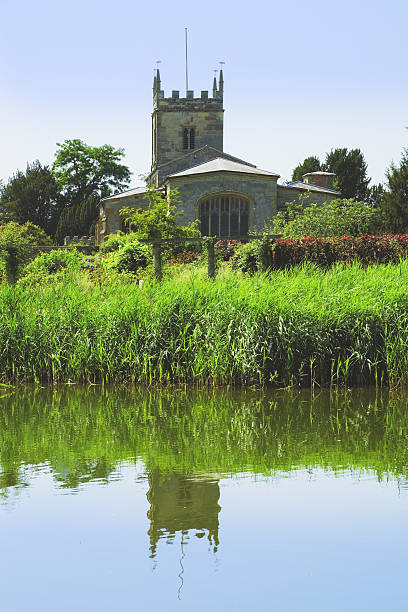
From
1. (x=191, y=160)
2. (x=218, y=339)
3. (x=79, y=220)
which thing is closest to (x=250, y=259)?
(x=218, y=339)

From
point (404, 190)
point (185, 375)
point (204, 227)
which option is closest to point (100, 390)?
point (185, 375)

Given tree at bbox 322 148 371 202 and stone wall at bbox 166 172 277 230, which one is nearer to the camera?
stone wall at bbox 166 172 277 230

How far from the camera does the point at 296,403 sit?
7.20 metres

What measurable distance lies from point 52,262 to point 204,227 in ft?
48.4

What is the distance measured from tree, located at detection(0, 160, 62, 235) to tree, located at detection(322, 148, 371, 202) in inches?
839

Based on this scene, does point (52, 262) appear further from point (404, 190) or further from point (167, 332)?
point (404, 190)

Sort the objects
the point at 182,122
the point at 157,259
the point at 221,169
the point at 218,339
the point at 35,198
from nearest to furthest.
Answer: the point at 218,339, the point at 157,259, the point at 221,169, the point at 182,122, the point at 35,198

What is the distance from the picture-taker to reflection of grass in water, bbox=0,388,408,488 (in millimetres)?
4875

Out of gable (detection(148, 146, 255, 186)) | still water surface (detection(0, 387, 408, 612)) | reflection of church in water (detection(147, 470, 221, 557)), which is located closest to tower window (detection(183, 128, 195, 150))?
gable (detection(148, 146, 255, 186))

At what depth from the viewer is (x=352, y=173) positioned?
48719 mm

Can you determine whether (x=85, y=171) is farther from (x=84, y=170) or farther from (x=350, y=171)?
(x=350, y=171)

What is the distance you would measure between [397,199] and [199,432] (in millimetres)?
26318

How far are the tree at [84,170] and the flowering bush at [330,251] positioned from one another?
37.8 meters

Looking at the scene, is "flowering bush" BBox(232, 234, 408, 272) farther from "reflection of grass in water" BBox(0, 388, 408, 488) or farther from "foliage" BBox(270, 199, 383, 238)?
"reflection of grass in water" BBox(0, 388, 408, 488)
